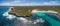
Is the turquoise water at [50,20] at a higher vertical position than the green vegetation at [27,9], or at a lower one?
lower

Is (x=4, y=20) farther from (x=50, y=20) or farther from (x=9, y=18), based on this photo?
(x=50, y=20)

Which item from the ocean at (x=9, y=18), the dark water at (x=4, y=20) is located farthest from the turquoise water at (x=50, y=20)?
the dark water at (x=4, y=20)

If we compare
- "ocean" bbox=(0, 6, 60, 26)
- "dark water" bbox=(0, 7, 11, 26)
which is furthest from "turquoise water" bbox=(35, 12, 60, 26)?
"dark water" bbox=(0, 7, 11, 26)

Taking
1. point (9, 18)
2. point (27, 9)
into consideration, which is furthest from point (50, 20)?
point (9, 18)

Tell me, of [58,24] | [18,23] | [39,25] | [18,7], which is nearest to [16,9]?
[18,7]

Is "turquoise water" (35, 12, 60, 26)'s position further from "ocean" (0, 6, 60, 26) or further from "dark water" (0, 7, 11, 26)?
"dark water" (0, 7, 11, 26)

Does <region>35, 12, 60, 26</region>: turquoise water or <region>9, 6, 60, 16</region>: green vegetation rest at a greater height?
<region>9, 6, 60, 16</region>: green vegetation

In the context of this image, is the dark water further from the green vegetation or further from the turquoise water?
the turquoise water

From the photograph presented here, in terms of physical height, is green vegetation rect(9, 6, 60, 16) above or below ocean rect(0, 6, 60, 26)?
above

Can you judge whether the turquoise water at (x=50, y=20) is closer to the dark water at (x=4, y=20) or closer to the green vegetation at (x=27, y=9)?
the green vegetation at (x=27, y=9)

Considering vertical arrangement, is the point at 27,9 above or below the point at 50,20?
above

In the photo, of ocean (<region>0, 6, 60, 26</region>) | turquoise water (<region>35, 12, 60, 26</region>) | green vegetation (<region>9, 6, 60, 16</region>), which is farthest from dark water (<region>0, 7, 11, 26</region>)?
turquoise water (<region>35, 12, 60, 26</region>)

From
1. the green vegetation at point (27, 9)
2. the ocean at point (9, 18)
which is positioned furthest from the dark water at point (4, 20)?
the green vegetation at point (27, 9)
